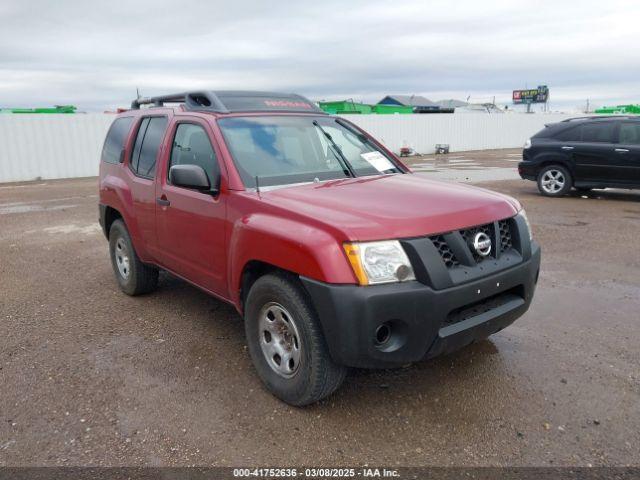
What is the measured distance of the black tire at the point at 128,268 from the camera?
506 cm

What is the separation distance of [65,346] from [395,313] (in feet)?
9.31

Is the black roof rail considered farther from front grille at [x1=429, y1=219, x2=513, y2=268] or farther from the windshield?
front grille at [x1=429, y1=219, x2=513, y2=268]

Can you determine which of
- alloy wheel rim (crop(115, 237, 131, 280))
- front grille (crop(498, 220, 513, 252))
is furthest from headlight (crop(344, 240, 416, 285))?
alloy wheel rim (crop(115, 237, 131, 280))

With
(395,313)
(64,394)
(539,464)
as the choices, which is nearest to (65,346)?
(64,394)

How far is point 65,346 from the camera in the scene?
162 inches

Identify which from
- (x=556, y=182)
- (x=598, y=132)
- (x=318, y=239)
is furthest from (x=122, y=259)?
(x=598, y=132)

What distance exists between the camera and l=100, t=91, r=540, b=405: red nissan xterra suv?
8.83 ft

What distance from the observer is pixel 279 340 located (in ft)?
10.5

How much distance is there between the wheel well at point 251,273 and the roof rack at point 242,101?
1.32 m

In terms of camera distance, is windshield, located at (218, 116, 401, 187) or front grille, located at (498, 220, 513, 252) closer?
front grille, located at (498, 220, 513, 252)

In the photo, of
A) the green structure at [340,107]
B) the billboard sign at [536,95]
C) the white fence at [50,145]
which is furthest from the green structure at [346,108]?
the billboard sign at [536,95]

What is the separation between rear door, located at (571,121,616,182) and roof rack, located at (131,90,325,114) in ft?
25.9

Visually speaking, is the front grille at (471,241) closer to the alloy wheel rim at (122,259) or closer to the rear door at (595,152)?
the alloy wheel rim at (122,259)

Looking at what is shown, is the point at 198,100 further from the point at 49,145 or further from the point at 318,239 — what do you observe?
the point at 49,145
